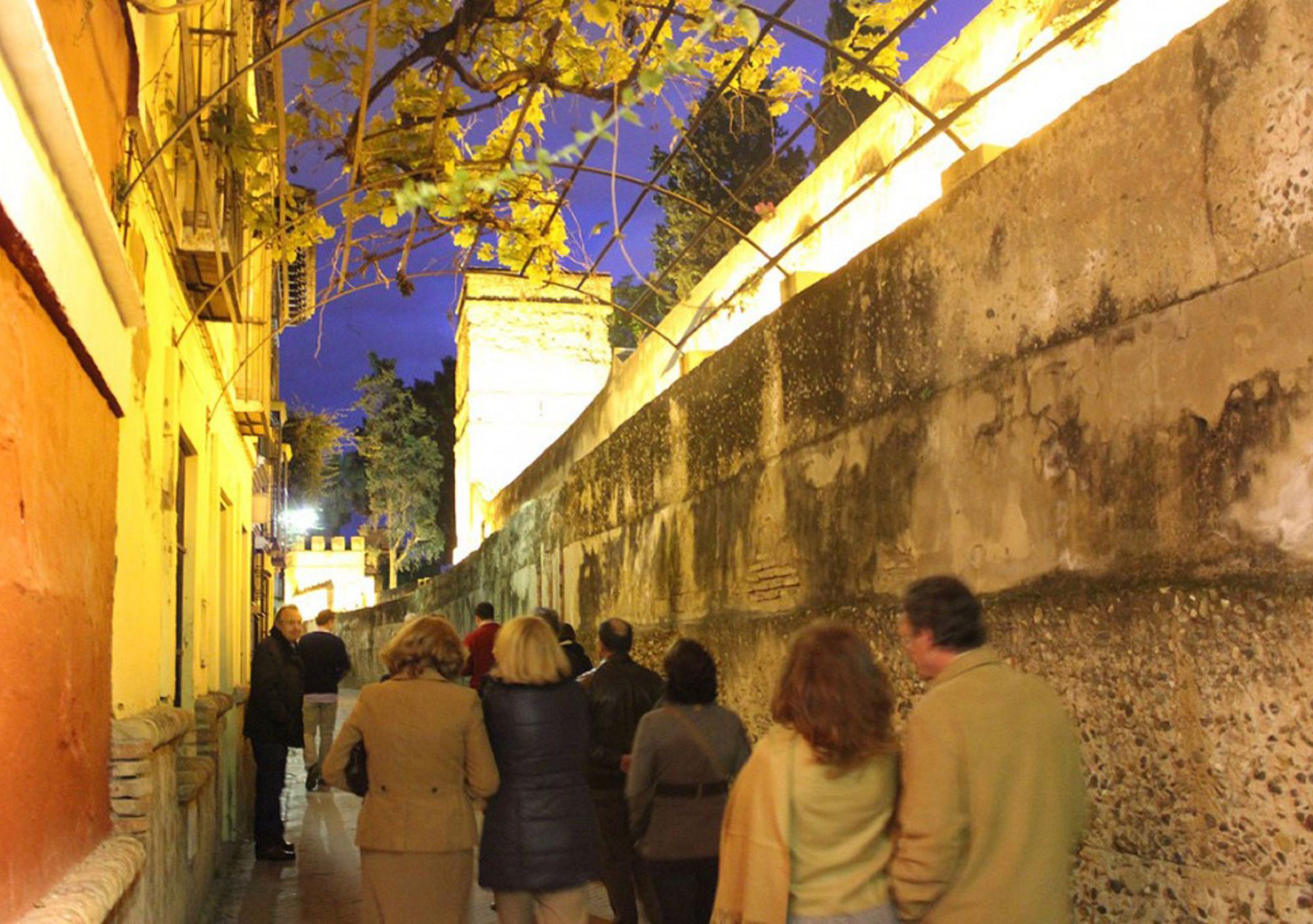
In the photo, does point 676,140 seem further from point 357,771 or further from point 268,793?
point 268,793

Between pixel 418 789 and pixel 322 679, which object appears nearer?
pixel 418 789

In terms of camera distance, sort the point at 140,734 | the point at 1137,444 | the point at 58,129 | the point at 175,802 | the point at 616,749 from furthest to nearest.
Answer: the point at 616,749, the point at 175,802, the point at 140,734, the point at 1137,444, the point at 58,129

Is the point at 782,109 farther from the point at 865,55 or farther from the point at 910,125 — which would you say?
the point at 865,55

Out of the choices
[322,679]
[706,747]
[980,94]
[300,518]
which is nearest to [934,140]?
[980,94]

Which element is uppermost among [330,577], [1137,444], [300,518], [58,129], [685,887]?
[300,518]

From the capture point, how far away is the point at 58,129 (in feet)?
9.26

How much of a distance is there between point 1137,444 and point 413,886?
8.91 feet

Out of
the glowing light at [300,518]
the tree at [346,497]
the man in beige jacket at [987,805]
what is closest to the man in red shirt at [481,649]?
the man in beige jacket at [987,805]

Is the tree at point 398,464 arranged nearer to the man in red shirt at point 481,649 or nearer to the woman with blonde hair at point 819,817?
the man in red shirt at point 481,649

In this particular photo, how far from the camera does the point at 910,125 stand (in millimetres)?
7094

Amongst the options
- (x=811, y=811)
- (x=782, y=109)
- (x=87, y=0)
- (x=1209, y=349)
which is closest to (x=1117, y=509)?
(x=1209, y=349)

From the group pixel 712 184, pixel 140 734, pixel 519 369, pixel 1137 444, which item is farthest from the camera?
pixel 519 369

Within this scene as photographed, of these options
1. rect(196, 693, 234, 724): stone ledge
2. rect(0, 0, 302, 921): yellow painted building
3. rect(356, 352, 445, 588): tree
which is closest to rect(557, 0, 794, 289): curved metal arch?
rect(0, 0, 302, 921): yellow painted building

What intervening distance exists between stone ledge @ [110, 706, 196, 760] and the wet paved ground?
2229 mm
